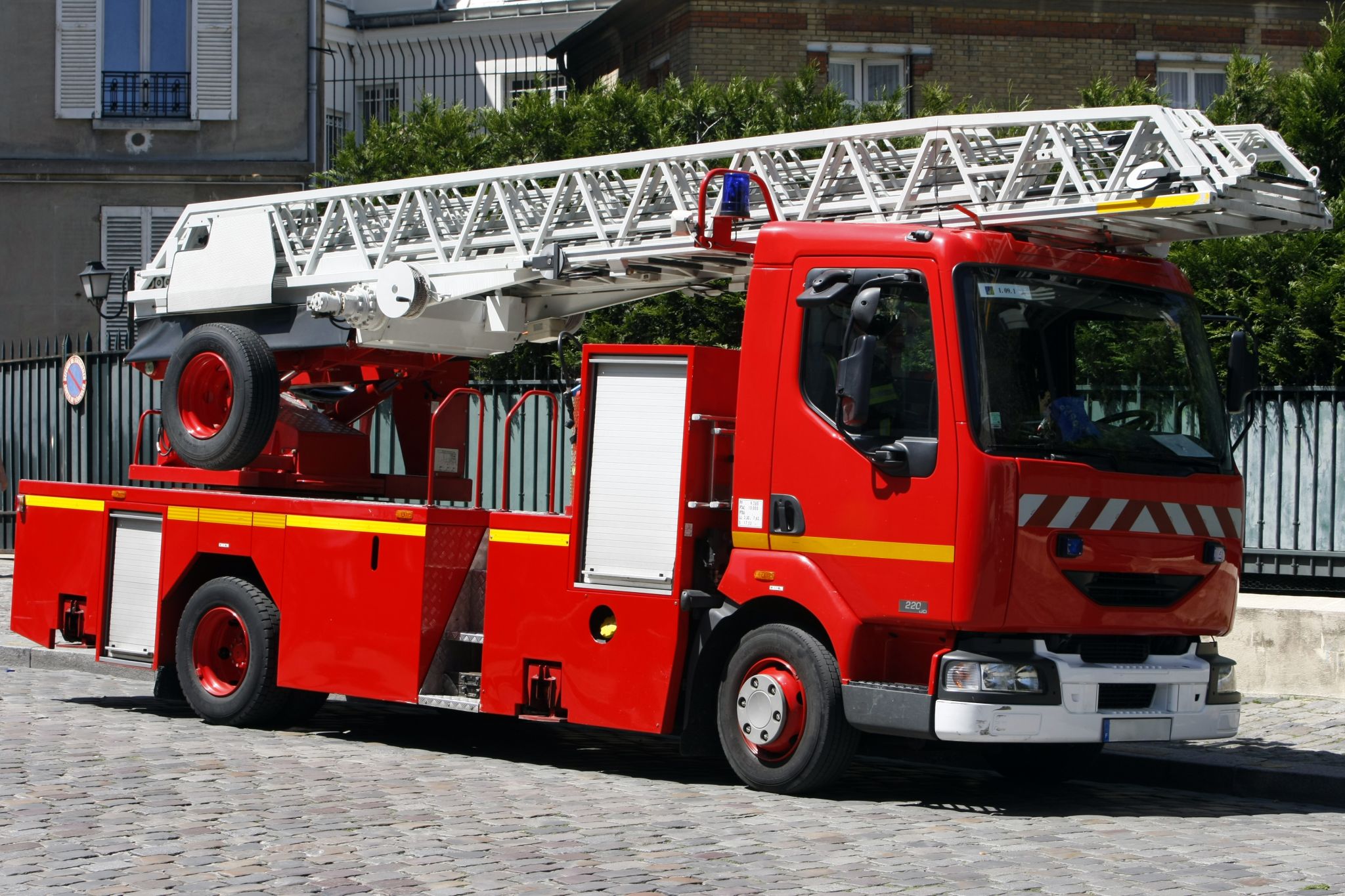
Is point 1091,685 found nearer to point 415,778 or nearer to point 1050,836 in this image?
point 1050,836

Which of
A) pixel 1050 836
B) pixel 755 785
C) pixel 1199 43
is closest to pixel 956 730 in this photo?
pixel 1050 836

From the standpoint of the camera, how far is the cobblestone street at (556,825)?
6.34 metres

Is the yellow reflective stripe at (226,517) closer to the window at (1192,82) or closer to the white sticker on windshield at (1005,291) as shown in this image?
the white sticker on windshield at (1005,291)

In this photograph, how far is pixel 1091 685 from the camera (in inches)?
316

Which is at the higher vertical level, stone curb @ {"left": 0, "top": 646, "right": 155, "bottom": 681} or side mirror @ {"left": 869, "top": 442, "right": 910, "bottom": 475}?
side mirror @ {"left": 869, "top": 442, "right": 910, "bottom": 475}

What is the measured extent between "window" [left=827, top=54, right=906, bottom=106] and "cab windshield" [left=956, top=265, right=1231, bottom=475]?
17.2 metres

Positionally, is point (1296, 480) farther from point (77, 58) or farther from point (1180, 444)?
point (77, 58)

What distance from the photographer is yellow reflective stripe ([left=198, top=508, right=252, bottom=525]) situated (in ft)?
34.8

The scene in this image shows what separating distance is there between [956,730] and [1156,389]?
79.7 inches

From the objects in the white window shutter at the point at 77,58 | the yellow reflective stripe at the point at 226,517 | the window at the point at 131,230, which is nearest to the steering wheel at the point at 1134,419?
the yellow reflective stripe at the point at 226,517

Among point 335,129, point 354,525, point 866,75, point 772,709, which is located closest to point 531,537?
point 354,525

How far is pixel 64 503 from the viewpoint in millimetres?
11773

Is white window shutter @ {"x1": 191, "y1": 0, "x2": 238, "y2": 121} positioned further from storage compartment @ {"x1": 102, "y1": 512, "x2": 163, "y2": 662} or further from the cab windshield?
the cab windshield

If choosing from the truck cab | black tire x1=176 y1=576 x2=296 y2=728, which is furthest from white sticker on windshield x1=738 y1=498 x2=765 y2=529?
black tire x1=176 y1=576 x2=296 y2=728
